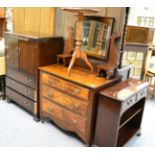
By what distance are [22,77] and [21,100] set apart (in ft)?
1.13

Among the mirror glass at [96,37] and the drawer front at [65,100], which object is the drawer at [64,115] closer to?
the drawer front at [65,100]

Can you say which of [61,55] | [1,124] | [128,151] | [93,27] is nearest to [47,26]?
[61,55]

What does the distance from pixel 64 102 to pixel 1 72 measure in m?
1.42

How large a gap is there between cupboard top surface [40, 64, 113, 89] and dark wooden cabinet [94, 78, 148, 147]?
10cm

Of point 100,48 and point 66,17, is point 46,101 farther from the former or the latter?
point 66,17

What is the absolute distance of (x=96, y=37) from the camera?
2193 millimetres

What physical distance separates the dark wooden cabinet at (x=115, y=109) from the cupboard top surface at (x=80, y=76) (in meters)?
0.10

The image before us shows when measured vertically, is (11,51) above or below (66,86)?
above

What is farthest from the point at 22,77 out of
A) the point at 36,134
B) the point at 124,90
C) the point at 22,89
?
the point at 124,90

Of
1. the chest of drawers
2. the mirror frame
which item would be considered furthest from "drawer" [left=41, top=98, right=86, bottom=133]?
the mirror frame

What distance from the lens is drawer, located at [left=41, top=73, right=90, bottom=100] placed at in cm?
194

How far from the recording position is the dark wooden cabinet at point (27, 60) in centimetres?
240

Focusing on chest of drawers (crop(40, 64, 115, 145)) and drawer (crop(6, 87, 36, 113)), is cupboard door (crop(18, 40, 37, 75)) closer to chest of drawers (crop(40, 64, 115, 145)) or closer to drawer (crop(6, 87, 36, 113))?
chest of drawers (crop(40, 64, 115, 145))

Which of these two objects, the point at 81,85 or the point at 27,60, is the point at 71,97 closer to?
the point at 81,85
